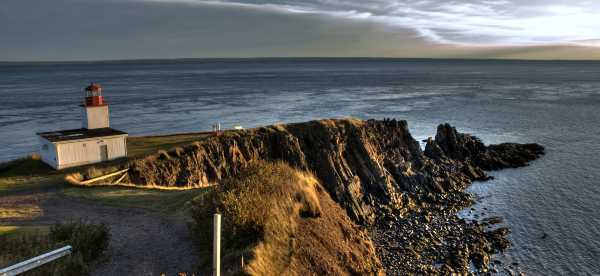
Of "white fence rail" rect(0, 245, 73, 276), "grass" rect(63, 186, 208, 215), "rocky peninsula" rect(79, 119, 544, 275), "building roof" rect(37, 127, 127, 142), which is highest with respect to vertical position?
"building roof" rect(37, 127, 127, 142)

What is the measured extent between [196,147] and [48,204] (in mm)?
14656

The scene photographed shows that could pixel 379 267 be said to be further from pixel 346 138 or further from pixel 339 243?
pixel 346 138

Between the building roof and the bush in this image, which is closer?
the bush

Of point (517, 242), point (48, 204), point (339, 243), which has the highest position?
point (48, 204)

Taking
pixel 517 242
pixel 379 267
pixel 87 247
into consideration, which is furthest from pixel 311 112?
pixel 87 247

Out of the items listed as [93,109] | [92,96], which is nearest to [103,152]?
[93,109]

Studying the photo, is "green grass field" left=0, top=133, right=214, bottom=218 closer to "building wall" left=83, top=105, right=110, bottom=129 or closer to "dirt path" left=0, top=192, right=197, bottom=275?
"dirt path" left=0, top=192, right=197, bottom=275

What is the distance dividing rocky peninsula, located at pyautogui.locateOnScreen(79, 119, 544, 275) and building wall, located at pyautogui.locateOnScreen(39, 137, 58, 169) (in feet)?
18.4

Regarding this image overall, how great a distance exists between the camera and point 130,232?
17719 mm

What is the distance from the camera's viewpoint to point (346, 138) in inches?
1687

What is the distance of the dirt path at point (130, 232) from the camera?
14.6 metres

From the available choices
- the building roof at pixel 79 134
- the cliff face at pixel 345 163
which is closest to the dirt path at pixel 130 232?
the cliff face at pixel 345 163

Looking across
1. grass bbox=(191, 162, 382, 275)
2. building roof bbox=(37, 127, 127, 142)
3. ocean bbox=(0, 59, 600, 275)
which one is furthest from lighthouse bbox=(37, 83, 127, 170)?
ocean bbox=(0, 59, 600, 275)

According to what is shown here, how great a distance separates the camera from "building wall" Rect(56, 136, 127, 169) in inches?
1245
